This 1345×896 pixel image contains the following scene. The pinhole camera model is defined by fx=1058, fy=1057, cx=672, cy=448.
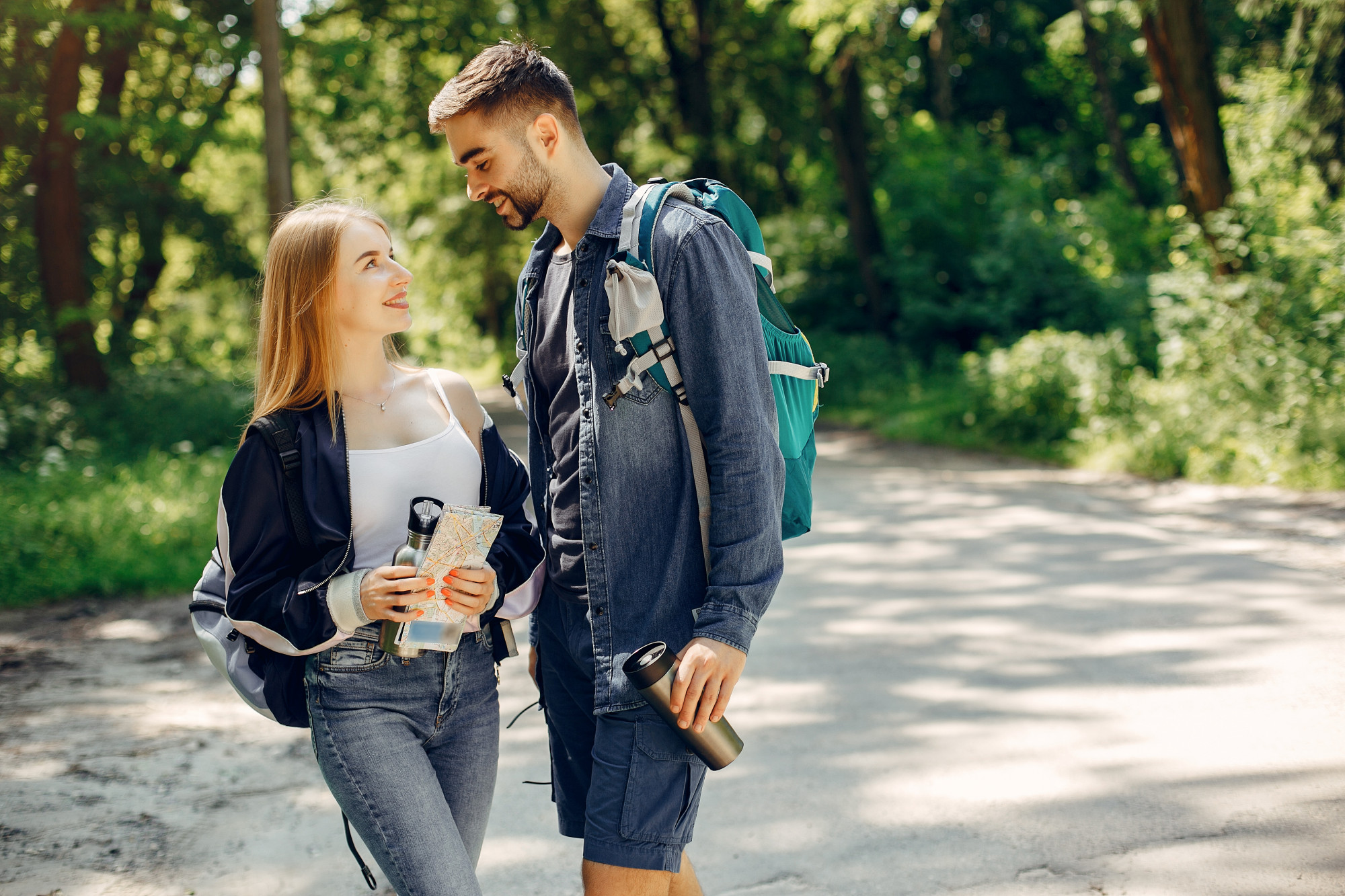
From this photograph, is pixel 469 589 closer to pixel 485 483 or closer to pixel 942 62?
pixel 485 483

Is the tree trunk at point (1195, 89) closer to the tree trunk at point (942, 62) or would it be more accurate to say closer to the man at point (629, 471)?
the man at point (629, 471)

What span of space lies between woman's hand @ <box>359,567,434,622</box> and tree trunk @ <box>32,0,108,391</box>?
1173 centimetres

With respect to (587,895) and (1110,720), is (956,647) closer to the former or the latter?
(1110,720)

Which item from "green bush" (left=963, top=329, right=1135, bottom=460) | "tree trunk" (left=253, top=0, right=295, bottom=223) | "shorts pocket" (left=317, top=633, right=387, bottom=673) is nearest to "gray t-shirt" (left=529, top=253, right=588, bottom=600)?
"shorts pocket" (left=317, top=633, right=387, bottom=673)

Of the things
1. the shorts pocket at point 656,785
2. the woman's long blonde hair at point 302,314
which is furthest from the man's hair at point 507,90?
the shorts pocket at point 656,785

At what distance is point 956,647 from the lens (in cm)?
544

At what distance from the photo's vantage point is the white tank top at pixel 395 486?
87.6 inches

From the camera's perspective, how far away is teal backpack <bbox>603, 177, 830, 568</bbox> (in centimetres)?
205

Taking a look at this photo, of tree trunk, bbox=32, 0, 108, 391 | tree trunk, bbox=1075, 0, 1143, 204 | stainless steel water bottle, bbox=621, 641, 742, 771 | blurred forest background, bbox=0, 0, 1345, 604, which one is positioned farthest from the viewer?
tree trunk, bbox=1075, 0, 1143, 204

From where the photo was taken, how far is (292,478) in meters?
2.16

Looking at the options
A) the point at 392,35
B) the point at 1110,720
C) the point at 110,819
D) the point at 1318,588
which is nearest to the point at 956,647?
the point at 1110,720

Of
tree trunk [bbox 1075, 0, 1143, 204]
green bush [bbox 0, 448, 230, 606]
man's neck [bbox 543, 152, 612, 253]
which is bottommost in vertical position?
green bush [bbox 0, 448, 230, 606]

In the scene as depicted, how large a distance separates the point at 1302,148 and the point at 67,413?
1335 cm

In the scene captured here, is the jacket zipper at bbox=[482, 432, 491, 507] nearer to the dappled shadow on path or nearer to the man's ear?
the man's ear
